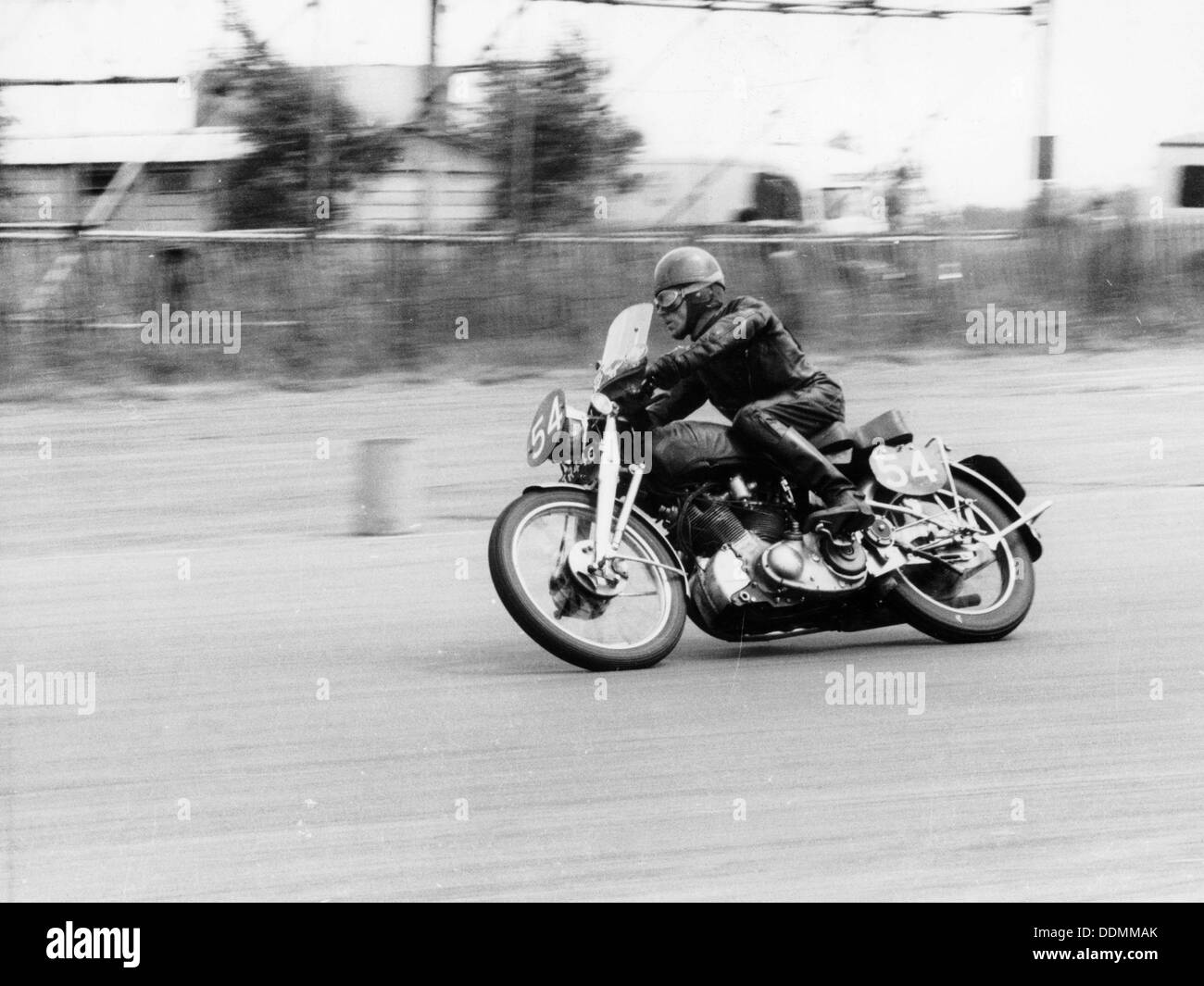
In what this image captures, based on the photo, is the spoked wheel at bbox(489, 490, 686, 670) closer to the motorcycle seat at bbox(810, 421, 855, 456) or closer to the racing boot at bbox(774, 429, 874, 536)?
the racing boot at bbox(774, 429, 874, 536)

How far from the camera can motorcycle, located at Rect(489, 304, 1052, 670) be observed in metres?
6.77

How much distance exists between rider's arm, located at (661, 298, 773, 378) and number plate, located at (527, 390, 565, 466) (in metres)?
0.43

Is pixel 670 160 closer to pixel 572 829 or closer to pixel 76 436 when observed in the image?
pixel 76 436

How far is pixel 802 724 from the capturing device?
247 inches

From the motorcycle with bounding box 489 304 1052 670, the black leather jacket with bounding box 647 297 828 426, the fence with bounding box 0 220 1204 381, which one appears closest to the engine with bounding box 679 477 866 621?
the motorcycle with bounding box 489 304 1052 670

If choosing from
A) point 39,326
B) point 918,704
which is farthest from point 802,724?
point 39,326

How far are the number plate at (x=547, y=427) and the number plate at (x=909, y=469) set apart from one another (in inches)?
54.1

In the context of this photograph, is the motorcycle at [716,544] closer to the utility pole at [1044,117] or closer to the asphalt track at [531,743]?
the asphalt track at [531,743]

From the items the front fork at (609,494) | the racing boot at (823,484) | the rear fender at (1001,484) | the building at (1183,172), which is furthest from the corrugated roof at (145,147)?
the racing boot at (823,484)

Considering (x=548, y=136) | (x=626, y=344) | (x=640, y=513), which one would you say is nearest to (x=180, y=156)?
(x=548, y=136)

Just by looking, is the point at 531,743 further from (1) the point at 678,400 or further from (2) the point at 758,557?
(1) the point at 678,400

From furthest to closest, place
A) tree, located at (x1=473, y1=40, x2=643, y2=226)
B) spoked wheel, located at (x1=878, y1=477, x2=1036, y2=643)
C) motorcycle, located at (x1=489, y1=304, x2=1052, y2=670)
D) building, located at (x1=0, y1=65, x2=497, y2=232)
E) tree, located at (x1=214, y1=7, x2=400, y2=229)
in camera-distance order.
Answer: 1. tree, located at (x1=473, y1=40, x2=643, y2=226)
2. tree, located at (x1=214, y1=7, x2=400, y2=229)
3. building, located at (x1=0, y1=65, x2=497, y2=232)
4. spoked wheel, located at (x1=878, y1=477, x2=1036, y2=643)
5. motorcycle, located at (x1=489, y1=304, x2=1052, y2=670)

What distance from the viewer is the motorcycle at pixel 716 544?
677 centimetres

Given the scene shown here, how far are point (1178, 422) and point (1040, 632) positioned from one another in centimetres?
707
